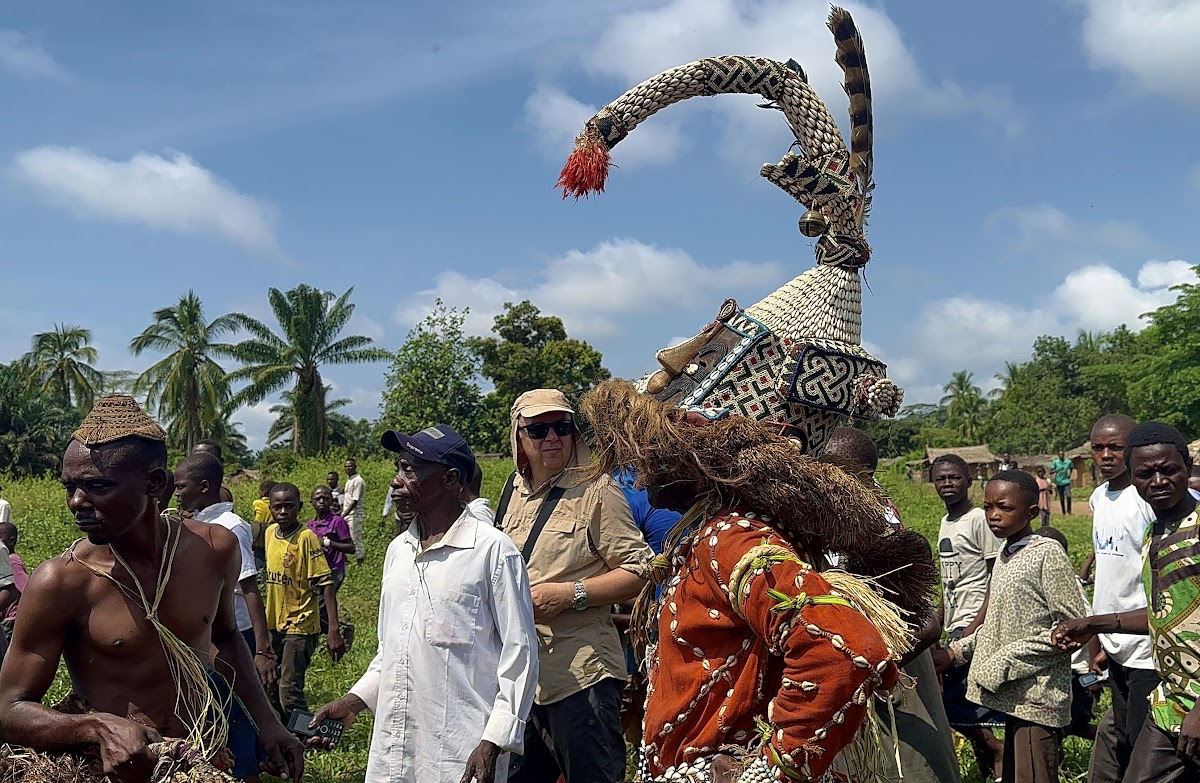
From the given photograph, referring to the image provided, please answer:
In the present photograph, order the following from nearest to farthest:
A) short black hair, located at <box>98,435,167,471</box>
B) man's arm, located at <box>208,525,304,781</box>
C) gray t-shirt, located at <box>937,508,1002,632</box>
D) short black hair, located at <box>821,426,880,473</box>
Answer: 1. short black hair, located at <box>98,435,167,471</box>
2. man's arm, located at <box>208,525,304,781</box>
3. short black hair, located at <box>821,426,880,473</box>
4. gray t-shirt, located at <box>937,508,1002,632</box>

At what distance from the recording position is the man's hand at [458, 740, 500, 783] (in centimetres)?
333

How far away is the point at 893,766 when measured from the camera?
2.91m

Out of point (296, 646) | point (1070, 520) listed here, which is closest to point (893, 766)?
point (296, 646)

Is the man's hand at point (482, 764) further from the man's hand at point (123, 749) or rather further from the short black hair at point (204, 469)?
the short black hair at point (204, 469)

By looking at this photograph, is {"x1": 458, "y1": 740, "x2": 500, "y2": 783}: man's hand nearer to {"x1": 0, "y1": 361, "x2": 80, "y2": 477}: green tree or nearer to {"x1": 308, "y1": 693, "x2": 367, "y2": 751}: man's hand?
{"x1": 308, "y1": 693, "x2": 367, "y2": 751}: man's hand

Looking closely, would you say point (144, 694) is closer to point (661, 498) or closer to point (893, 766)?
point (661, 498)

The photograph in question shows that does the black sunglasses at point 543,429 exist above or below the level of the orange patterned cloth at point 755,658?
above

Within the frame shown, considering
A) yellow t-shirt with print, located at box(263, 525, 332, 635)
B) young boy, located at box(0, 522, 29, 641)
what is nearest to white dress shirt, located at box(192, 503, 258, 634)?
young boy, located at box(0, 522, 29, 641)

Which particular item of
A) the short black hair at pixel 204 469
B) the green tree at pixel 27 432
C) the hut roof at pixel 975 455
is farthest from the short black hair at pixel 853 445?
the hut roof at pixel 975 455

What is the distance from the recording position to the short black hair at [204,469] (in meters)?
5.87

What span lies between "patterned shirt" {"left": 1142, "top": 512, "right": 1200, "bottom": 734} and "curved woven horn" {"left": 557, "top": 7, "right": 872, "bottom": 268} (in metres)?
1.58

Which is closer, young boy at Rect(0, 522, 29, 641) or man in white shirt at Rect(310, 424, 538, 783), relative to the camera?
man in white shirt at Rect(310, 424, 538, 783)

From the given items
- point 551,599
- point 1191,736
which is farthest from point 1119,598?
point 551,599

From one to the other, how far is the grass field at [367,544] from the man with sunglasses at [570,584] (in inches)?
112
